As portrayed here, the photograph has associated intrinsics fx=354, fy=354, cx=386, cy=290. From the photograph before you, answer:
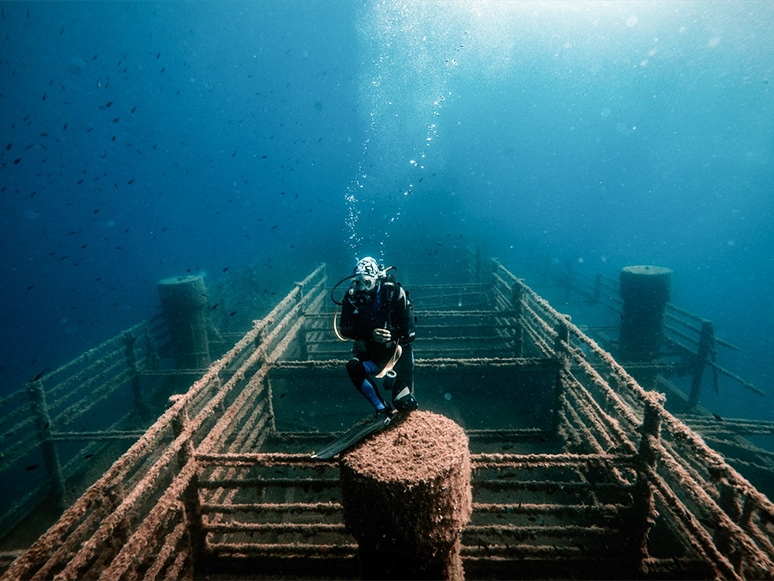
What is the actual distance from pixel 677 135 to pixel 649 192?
72.0 ft

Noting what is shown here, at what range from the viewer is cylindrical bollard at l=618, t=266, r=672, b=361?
27.0 feet

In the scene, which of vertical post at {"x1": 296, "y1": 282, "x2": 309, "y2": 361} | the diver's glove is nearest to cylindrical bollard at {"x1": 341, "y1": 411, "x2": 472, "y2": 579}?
the diver's glove

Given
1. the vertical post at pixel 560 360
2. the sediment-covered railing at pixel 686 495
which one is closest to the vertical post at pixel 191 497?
the sediment-covered railing at pixel 686 495

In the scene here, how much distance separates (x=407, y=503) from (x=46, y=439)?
24.3 feet

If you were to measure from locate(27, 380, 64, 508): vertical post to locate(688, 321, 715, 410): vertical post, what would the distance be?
506 inches

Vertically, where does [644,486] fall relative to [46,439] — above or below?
above

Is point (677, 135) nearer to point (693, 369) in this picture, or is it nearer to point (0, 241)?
point (693, 369)

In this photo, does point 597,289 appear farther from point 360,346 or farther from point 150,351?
point 150,351

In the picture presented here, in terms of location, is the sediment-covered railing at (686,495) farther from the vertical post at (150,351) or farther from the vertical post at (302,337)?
the vertical post at (150,351)

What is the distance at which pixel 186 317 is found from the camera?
8.95 m

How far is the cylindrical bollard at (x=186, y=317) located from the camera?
8.80m

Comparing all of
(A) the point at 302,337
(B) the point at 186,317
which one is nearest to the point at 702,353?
(A) the point at 302,337

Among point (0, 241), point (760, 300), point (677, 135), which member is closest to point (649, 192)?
point (677, 135)

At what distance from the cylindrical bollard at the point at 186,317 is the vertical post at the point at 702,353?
11.8 metres
